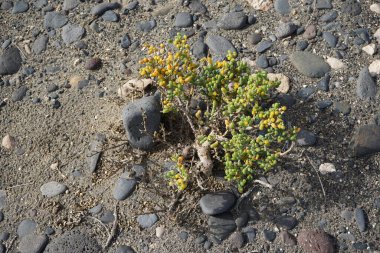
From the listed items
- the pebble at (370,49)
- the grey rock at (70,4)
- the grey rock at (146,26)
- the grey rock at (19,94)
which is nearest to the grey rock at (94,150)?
the grey rock at (19,94)

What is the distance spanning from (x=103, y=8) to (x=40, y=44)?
56 cm

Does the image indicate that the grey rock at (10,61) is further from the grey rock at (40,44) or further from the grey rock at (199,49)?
the grey rock at (199,49)

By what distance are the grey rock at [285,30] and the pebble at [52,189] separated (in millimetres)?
1842

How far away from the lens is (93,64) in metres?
3.99

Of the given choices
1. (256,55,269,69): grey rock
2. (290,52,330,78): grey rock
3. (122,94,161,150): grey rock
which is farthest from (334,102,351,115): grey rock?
(122,94,161,150): grey rock

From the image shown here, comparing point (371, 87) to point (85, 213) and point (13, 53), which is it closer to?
point (85, 213)

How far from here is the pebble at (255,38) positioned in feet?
12.9

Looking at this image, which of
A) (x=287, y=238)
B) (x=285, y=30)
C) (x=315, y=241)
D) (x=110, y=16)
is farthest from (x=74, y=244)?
(x=285, y=30)

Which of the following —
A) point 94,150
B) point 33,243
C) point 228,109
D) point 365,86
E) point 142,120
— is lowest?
point 33,243

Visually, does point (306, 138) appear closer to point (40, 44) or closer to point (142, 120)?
point (142, 120)

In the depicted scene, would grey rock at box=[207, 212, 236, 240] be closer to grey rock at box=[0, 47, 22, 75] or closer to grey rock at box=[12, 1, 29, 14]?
grey rock at box=[0, 47, 22, 75]

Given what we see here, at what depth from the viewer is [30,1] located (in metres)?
4.50

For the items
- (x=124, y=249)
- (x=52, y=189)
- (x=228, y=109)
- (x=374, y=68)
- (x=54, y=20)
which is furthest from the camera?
(x=54, y=20)

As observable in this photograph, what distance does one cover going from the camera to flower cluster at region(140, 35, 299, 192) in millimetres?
2996
